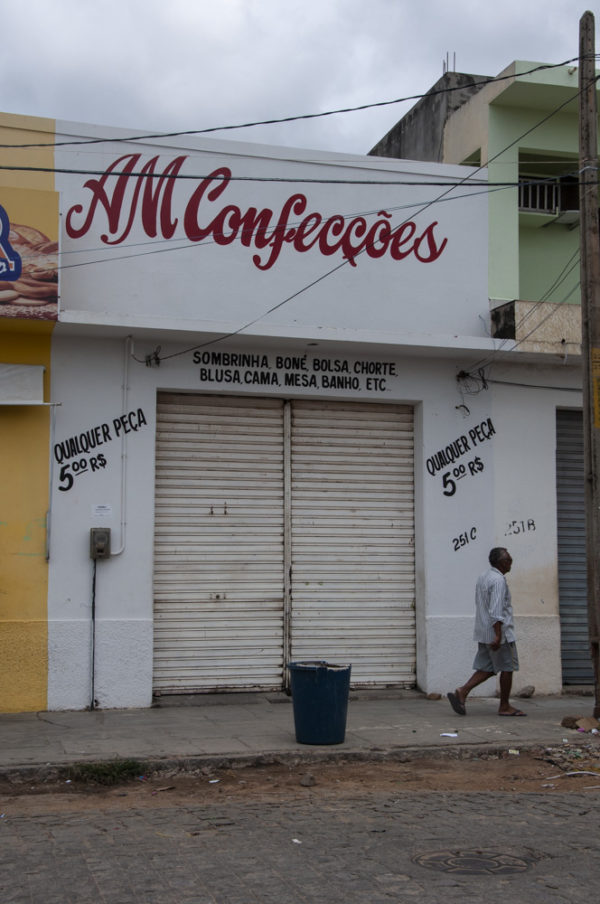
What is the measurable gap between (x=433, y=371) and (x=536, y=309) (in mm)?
1478

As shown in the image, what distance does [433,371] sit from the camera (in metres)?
12.6

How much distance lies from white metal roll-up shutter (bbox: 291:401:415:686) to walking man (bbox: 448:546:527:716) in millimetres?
1566

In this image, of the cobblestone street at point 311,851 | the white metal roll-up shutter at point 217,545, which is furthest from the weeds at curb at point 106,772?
the white metal roll-up shutter at point 217,545

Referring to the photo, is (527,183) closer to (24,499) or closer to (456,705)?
(456,705)

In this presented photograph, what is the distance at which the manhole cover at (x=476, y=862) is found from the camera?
5.79 m

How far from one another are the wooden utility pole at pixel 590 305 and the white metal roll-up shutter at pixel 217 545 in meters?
3.74

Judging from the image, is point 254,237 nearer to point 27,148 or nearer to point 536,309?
point 27,148

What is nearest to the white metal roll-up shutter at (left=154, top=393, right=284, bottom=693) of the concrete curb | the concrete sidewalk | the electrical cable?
the concrete sidewalk

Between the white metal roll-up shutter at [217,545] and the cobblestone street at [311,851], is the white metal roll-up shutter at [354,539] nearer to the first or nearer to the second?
the white metal roll-up shutter at [217,545]

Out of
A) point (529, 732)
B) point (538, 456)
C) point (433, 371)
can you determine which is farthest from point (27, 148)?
point (529, 732)

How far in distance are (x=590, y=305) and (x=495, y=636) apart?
12.1 ft

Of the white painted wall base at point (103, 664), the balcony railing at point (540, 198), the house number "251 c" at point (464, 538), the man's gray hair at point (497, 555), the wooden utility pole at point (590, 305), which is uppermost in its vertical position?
the balcony railing at point (540, 198)

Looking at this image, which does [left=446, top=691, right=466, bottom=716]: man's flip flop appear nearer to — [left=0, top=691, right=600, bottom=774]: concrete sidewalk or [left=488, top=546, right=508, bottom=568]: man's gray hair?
[left=0, top=691, right=600, bottom=774]: concrete sidewalk

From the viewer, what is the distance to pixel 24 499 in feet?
36.2
